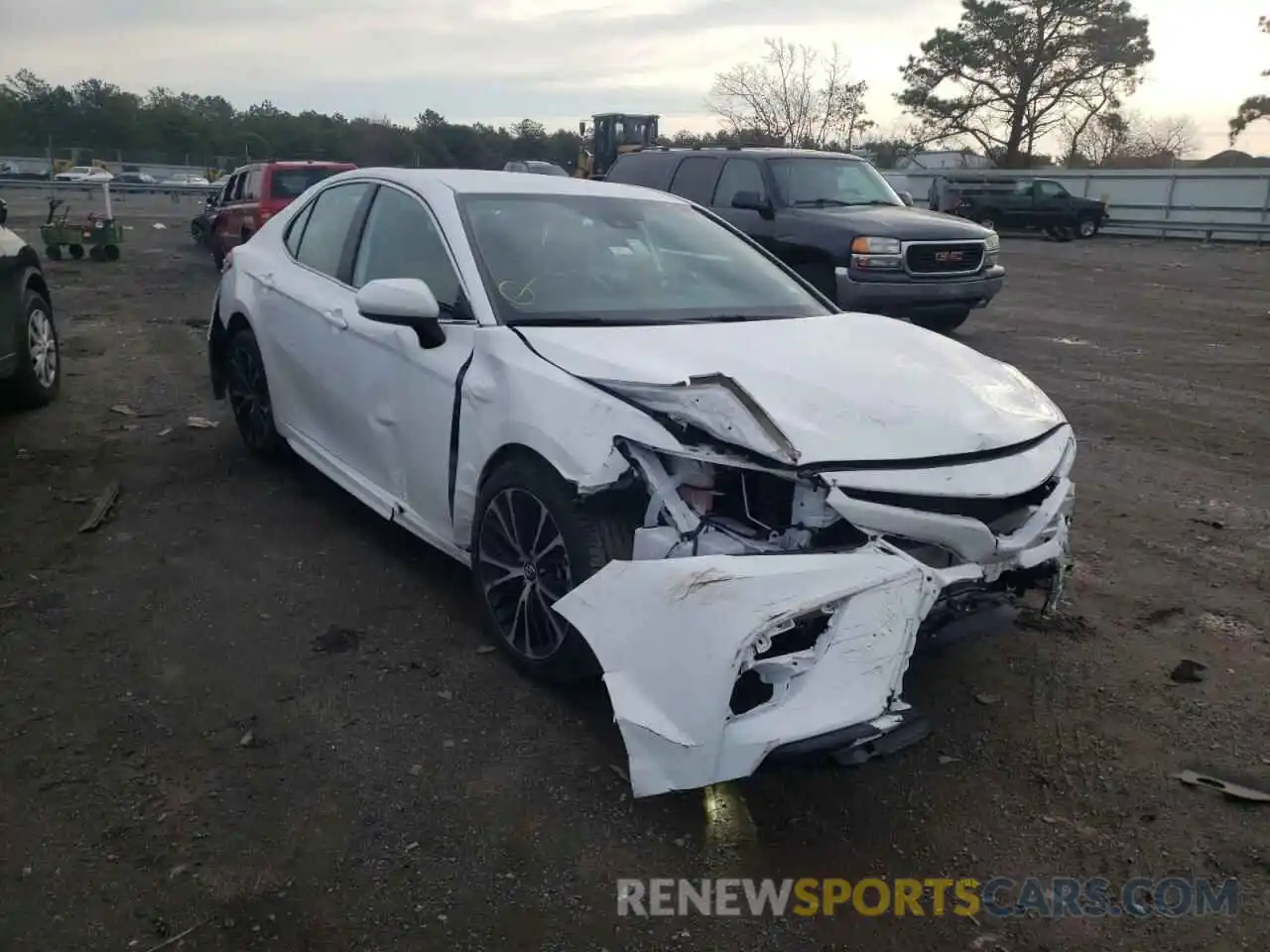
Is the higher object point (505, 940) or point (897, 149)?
point (897, 149)

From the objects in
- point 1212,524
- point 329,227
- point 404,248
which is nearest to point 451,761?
point 404,248

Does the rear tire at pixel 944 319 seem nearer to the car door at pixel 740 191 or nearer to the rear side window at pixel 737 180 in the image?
the car door at pixel 740 191

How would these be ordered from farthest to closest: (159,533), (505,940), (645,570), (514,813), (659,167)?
(659,167) → (159,533) → (514,813) → (645,570) → (505,940)

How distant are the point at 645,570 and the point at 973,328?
33.8 feet

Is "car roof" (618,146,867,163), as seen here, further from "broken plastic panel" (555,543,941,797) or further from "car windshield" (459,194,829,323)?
"broken plastic panel" (555,543,941,797)

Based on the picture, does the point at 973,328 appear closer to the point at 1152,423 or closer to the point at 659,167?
the point at 659,167

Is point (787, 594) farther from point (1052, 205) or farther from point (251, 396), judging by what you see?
point (1052, 205)

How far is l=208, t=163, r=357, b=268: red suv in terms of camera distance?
13.6 metres

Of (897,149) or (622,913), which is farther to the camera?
(897,149)

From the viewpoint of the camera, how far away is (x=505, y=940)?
240 cm

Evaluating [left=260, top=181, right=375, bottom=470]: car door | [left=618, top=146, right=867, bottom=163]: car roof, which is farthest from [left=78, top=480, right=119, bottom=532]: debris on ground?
[left=618, top=146, right=867, bottom=163]: car roof

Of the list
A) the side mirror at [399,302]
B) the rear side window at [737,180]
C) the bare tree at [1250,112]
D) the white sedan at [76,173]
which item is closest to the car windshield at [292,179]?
the rear side window at [737,180]

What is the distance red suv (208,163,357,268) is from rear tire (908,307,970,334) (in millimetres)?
7885

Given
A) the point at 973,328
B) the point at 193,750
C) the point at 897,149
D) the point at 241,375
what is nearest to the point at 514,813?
the point at 193,750
